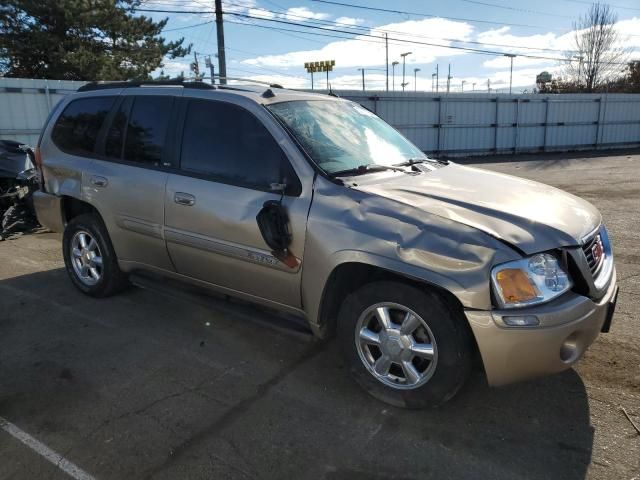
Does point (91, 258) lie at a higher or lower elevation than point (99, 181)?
lower

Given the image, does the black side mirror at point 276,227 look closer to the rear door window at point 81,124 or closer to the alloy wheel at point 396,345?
the alloy wheel at point 396,345

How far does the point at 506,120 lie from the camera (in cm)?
2155

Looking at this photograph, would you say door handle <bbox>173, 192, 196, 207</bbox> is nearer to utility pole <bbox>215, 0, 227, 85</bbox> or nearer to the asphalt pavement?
the asphalt pavement

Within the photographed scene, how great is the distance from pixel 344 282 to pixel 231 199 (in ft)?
3.20

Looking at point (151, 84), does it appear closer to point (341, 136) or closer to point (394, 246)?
point (341, 136)

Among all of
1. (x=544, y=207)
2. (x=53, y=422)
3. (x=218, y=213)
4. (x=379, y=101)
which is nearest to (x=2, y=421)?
(x=53, y=422)

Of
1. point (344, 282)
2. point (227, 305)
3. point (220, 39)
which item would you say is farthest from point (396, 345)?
point (220, 39)

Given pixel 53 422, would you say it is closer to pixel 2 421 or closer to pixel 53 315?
pixel 2 421

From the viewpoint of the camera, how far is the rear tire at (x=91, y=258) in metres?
4.68

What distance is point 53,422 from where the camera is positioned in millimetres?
3000

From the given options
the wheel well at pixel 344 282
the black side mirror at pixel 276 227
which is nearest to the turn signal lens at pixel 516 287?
the wheel well at pixel 344 282

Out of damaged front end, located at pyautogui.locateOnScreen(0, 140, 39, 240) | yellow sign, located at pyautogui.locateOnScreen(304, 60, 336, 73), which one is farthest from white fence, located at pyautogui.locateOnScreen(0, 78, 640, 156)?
yellow sign, located at pyautogui.locateOnScreen(304, 60, 336, 73)

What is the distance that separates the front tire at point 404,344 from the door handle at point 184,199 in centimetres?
141

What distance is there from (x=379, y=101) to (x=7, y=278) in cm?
1530
